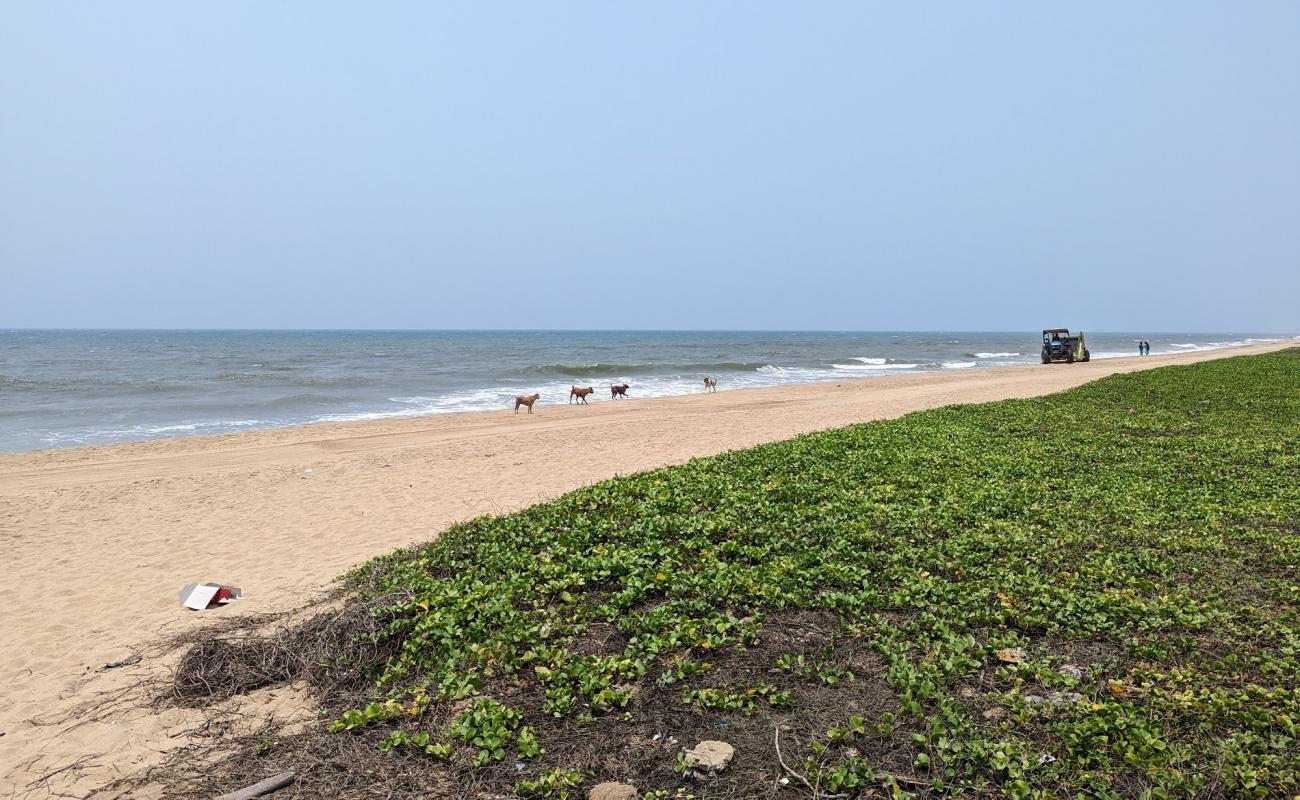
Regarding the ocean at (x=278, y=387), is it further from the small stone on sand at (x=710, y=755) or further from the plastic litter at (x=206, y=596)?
the small stone on sand at (x=710, y=755)

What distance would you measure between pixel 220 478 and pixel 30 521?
323cm

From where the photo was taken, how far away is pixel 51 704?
18.0ft

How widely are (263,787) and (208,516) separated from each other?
9049 mm

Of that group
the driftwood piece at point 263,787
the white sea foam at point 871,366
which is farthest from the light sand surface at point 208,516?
the white sea foam at point 871,366

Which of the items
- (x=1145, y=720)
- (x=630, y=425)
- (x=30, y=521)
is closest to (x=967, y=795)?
(x=1145, y=720)

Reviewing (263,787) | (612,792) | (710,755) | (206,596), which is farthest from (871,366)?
(263,787)

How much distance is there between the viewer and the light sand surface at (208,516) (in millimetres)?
5250

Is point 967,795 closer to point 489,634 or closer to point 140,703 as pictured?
point 489,634

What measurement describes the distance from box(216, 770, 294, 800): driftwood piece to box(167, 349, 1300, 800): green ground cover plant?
0.43m

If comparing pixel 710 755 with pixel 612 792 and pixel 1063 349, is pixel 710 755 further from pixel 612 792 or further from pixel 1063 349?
pixel 1063 349

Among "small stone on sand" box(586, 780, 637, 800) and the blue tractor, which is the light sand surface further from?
the blue tractor

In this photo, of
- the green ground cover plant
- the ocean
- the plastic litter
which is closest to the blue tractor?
the ocean

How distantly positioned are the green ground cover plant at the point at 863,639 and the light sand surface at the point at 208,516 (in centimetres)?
175

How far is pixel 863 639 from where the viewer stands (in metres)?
4.84
